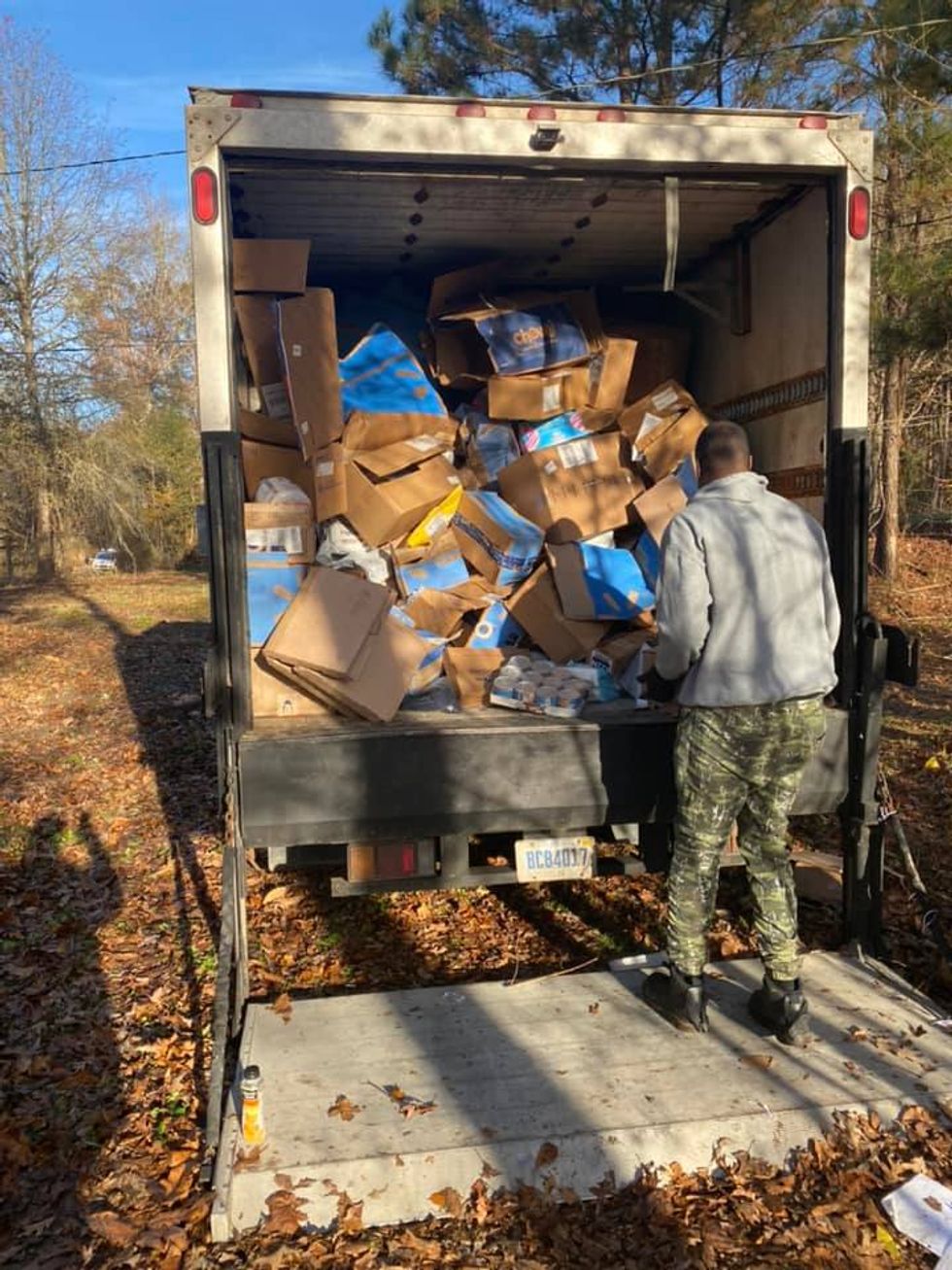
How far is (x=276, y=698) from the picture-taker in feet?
11.0

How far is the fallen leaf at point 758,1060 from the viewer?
9.61 feet

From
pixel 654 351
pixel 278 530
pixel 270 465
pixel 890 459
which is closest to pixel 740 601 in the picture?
pixel 278 530

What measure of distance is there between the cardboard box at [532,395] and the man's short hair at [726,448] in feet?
5.94

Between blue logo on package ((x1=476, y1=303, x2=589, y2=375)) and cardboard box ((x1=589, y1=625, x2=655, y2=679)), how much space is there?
1529 millimetres

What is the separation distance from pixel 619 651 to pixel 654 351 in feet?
5.97

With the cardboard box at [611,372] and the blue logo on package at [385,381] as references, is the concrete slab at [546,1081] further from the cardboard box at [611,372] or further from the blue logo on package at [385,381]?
the cardboard box at [611,372]

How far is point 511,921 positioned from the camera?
4215 mm

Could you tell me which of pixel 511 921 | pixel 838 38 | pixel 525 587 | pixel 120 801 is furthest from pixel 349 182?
pixel 838 38

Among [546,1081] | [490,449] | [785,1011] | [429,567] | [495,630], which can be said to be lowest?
[546,1081]

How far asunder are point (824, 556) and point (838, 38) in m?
7.47

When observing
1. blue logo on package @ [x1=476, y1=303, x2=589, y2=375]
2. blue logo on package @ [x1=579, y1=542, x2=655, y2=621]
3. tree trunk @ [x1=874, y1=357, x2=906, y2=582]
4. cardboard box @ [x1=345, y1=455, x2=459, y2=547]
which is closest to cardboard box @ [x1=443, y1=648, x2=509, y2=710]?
blue logo on package @ [x1=579, y1=542, x2=655, y2=621]

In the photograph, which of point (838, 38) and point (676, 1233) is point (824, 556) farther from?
point (838, 38)

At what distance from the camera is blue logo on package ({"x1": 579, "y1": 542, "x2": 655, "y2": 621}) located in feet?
13.2

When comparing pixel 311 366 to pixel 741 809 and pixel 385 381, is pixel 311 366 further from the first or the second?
pixel 741 809
